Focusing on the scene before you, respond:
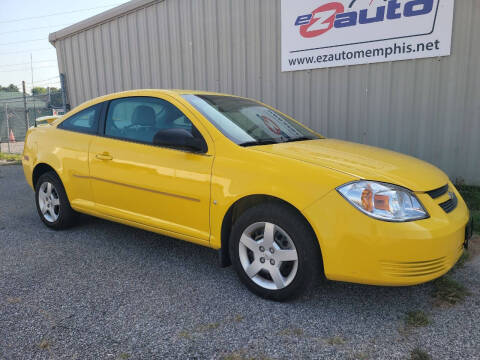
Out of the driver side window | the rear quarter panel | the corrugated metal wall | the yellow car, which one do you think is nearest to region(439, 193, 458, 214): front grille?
the yellow car

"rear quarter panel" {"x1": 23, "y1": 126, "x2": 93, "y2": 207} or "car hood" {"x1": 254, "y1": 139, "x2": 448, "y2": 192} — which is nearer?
"car hood" {"x1": 254, "y1": 139, "x2": 448, "y2": 192}

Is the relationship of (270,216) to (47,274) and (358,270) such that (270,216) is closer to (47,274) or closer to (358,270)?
(358,270)

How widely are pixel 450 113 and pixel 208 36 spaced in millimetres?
4518

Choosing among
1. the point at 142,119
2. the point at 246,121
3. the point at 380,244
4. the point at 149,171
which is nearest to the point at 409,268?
the point at 380,244

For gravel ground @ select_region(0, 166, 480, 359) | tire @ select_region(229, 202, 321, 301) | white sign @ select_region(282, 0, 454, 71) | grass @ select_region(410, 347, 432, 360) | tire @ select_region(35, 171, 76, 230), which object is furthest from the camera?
white sign @ select_region(282, 0, 454, 71)

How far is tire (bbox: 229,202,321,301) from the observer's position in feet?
8.09

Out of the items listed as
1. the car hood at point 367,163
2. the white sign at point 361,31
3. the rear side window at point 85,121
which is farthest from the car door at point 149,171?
the white sign at point 361,31

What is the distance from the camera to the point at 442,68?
5309 mm

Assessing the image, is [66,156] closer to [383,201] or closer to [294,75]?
[383,201]

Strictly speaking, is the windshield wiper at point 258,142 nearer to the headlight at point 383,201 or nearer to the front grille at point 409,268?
the headlight at point 383,201

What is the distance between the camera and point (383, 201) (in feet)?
7.60

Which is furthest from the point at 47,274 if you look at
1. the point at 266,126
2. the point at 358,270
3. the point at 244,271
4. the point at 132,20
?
the point at 132,20

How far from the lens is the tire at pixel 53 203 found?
4.13m

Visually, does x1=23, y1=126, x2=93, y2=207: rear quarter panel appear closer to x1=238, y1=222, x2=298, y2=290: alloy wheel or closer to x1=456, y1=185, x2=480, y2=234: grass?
x1=238, y1=222, x2=298, y2=290: alloy wheel
